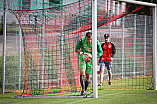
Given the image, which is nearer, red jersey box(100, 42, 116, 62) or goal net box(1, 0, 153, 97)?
goal net box(1, 0, 153, 97)

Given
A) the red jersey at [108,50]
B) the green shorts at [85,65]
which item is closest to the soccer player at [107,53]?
the red jersey at [108,50]

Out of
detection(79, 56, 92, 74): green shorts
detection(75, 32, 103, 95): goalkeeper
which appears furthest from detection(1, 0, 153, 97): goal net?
detection(79, 56, 92, 74): green shorts

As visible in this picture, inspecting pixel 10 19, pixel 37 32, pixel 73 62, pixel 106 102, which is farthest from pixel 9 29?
pixel 106 102

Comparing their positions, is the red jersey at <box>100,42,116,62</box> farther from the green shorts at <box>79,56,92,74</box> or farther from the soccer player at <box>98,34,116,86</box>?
the green shorts at <box>79,56,92,74</box>

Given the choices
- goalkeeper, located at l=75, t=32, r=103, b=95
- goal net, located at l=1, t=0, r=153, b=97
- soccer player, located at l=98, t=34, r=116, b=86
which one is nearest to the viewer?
goalkeeper, located at l=75, t=32, r=103, b=95

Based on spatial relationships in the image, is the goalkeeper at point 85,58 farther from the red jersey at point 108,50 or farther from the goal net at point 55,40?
the red jersey at point 108,50

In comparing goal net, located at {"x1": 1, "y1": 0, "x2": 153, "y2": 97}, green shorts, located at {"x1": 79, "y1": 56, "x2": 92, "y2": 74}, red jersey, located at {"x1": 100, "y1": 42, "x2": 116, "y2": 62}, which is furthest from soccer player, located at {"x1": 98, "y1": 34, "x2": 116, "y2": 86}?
green shorts, located at {"x1": 79, "y1": 56, "x2": 92, "y2": 74}

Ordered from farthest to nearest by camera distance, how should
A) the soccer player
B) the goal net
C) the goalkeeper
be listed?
the soccer player
the goal net
the goalkeeper

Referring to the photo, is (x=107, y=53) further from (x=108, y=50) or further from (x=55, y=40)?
(x=55, y=40)

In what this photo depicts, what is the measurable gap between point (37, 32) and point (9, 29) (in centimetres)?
88

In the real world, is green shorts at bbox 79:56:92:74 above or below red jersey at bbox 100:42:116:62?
below

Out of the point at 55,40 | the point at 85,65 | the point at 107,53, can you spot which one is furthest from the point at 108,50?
the point at 85,65

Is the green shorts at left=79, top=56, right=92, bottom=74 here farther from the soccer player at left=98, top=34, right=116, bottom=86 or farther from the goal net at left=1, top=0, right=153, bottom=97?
the soccer player at left=98, top=34, right=116, bottom=86

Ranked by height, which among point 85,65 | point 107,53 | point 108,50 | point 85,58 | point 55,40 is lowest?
point 85,65
